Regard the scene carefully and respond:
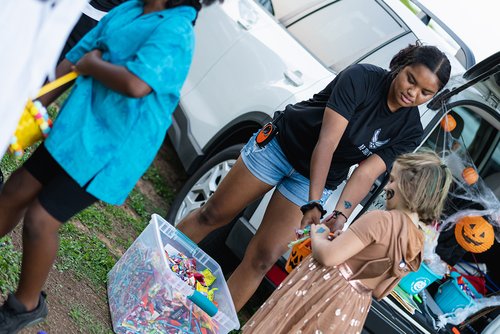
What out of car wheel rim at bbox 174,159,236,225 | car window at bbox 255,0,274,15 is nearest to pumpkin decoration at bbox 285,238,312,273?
car wheel rim at bbox 174,159,236,225

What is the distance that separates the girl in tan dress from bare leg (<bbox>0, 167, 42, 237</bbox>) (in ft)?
3.61

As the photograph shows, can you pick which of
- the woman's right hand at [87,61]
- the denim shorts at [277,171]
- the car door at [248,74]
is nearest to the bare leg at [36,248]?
the woman's right hand at [87,61]

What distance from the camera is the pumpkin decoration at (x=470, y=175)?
5047 mm

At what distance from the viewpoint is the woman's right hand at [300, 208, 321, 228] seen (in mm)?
3490

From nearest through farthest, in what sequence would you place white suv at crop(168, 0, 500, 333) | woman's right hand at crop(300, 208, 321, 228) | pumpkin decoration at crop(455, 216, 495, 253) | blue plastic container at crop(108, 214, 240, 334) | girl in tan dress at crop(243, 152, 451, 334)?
girl in tan dress at crop(243, 152, 451, 334)
woman's right hand at crop(300, 208, 321, 228)
blue plastic container at crop(108, 214, 240, 334)
white suv at crop(168, 0, 500, 333)
pumpkin decoration at crop(455, 216, 495, 253)

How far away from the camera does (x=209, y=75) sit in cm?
564

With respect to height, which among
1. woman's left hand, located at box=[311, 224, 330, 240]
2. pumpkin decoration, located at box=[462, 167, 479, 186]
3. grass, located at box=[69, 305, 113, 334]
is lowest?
grass, located at box=[69, 305, 113, 334]

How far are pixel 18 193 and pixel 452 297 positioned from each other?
314 cm

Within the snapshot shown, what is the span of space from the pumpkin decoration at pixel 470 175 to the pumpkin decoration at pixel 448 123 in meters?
0.34

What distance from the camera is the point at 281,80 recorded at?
16.2ft

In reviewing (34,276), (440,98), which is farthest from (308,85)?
(34,276)

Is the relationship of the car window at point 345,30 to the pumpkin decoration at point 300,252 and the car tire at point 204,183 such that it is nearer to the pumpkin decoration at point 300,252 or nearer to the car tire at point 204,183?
the car tire at point 204,183

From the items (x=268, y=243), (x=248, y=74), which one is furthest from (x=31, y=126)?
(x=248, y=74)

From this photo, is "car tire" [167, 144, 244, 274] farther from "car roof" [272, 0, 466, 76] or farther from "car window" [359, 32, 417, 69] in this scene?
"car roof" [272, 0, 466, 76]
